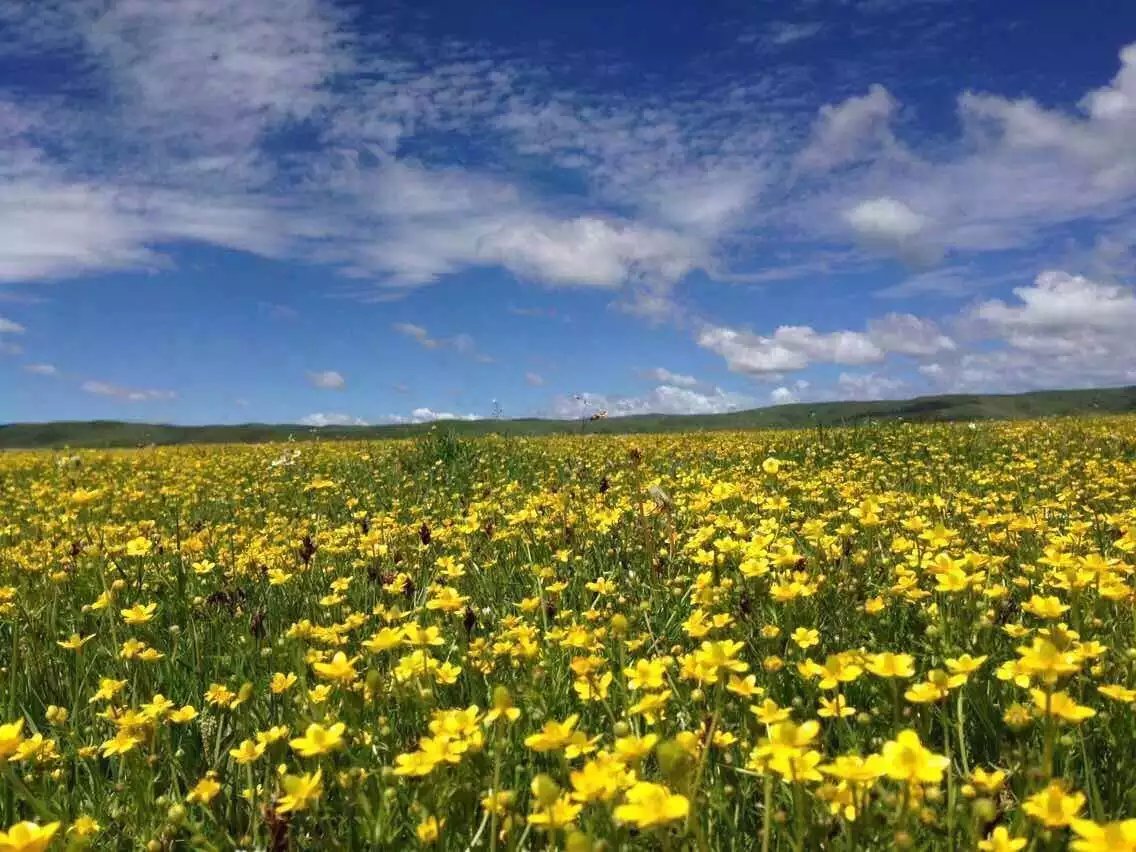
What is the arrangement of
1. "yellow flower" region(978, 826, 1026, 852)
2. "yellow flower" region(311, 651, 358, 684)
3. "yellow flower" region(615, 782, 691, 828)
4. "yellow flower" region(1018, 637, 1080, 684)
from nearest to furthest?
"yellow flower" region(615, 782, 691, 828) < "yellow flower" region(978, 826, 1026, 852) < "yellow flower" region(1018, 637, 1080, 684) < "yellow flower" region(311, 651, 358, 684)

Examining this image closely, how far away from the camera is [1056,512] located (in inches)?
235

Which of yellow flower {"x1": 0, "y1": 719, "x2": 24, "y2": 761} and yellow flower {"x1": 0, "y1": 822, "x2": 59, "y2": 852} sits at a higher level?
yellow flower {"x1": 0, "y1": 719, "x2": 24, "y2": 761}

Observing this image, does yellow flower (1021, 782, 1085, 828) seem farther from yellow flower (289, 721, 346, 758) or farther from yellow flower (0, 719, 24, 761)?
yellow flower (0, 719, 24, 761)

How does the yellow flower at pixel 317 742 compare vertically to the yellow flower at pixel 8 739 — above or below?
below

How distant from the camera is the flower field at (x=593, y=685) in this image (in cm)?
185

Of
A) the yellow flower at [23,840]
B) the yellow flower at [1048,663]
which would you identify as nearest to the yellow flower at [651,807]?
the yellow flower at [1048,663]

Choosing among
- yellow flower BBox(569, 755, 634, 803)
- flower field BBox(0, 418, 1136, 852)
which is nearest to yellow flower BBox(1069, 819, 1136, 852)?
flower field BBox(0, 418, 1136, 852)

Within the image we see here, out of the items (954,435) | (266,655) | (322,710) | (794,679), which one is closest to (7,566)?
(266,655)

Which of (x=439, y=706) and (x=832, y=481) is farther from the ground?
(x=832, y=481)

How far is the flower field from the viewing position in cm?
185

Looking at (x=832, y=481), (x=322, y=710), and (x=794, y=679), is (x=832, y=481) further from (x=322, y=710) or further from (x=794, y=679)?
(x=322, y=710)

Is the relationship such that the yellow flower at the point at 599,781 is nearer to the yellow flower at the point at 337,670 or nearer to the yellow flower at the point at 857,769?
the yellow flower at the point at 857,769

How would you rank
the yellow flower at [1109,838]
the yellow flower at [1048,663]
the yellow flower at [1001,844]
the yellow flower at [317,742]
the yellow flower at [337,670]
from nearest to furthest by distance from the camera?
the yellow flower at [1109,838] → the yellow flower at [1001,844] → the yellow flower at [1048,663] → the yellow flower at [317,742] → the yellow flower at [337,670]

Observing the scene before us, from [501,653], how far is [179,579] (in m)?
2.45
